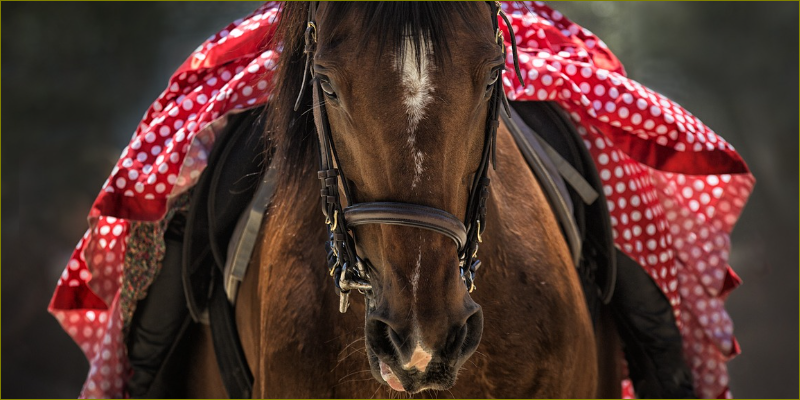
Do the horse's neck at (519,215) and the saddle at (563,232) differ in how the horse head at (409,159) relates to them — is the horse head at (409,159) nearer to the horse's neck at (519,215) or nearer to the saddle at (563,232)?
the horse's neck at (519,215)

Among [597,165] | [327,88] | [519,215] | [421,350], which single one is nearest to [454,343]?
[421,350]

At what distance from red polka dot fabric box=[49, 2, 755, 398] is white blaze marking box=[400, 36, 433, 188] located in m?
0.78

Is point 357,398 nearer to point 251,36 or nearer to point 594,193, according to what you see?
point 594,193

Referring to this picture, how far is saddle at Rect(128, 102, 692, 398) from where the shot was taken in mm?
2408

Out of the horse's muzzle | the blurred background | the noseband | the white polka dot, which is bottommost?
the blurred background

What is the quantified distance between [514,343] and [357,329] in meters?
0.35

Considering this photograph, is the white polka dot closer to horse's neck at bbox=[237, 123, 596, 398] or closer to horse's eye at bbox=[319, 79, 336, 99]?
horse's neck at bbox=[237, 123, 596, 398]

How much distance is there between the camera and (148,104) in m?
5.68

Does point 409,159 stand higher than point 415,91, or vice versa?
point 415,91

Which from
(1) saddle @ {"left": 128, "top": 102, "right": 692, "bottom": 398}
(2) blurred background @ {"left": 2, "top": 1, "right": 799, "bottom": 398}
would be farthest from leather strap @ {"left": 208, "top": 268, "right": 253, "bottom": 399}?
(2) blurred background @ {"left": 2, "top": 1, "right": 799, "bottom": 398}

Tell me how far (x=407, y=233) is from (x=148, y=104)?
451 cm

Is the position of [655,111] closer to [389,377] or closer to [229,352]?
[389,377]

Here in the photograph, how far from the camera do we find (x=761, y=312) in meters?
5.28

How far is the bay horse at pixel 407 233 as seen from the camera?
5.03ft
